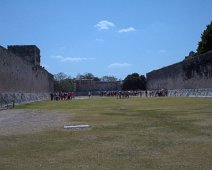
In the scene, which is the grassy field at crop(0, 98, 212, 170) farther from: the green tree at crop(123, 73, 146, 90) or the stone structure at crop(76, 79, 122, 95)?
the stone structure at crop(76, 79, 122, 95)

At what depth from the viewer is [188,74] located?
3994cm

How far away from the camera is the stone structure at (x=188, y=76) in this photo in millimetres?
33706

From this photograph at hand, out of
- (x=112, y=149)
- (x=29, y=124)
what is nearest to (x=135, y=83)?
(x=29, y=124)

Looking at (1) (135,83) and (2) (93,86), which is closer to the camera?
(1) (135,83)

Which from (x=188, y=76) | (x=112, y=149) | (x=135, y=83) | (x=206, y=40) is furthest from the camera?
(x=135, y=83)

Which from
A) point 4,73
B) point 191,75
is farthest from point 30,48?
point 4,73

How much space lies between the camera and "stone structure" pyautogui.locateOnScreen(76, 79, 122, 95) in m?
92.9

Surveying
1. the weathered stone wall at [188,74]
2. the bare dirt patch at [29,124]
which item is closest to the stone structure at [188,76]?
the weathered stone wall at [188,74]

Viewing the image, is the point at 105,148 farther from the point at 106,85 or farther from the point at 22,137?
the point at 106,85

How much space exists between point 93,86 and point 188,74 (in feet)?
182

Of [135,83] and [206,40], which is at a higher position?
[206,40]

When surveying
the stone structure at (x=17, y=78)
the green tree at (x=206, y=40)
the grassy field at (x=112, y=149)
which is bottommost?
the grassy field at (x=112, y=149)

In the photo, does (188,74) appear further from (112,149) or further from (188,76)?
(112,149)

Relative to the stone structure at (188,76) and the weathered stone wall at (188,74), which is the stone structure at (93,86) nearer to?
the weathered stone wall at (188,74)
